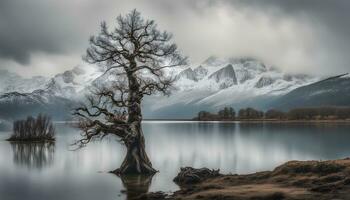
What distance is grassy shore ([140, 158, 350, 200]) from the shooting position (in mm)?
28922

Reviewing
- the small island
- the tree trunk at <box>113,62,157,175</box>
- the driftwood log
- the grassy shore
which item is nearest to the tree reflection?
the tree trunk at <box>113,62,157,175</box>

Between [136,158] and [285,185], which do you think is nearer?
[285,185]

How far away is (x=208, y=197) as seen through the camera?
30953mm

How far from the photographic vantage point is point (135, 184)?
43000 mm

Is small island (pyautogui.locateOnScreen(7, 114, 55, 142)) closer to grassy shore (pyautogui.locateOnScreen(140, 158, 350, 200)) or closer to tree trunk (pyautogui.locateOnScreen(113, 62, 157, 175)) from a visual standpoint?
tree trunk (pyautogui.locateOnScreen(113, 62, 157, 175))

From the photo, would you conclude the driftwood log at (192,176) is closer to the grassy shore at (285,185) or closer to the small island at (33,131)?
the grassy shore at (285,185)

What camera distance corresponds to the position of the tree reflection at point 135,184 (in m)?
38.2

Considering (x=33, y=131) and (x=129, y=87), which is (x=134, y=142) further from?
(x=33, y=131)

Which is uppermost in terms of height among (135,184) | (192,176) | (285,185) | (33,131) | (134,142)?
(33,131)

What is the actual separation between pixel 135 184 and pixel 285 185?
15.0 m

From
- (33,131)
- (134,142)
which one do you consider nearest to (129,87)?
(134,142)

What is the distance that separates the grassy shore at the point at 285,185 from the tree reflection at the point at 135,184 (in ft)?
9.36

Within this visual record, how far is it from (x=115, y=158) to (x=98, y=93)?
26.0 meters

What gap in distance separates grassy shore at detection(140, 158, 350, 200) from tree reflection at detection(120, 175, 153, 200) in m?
2.85
